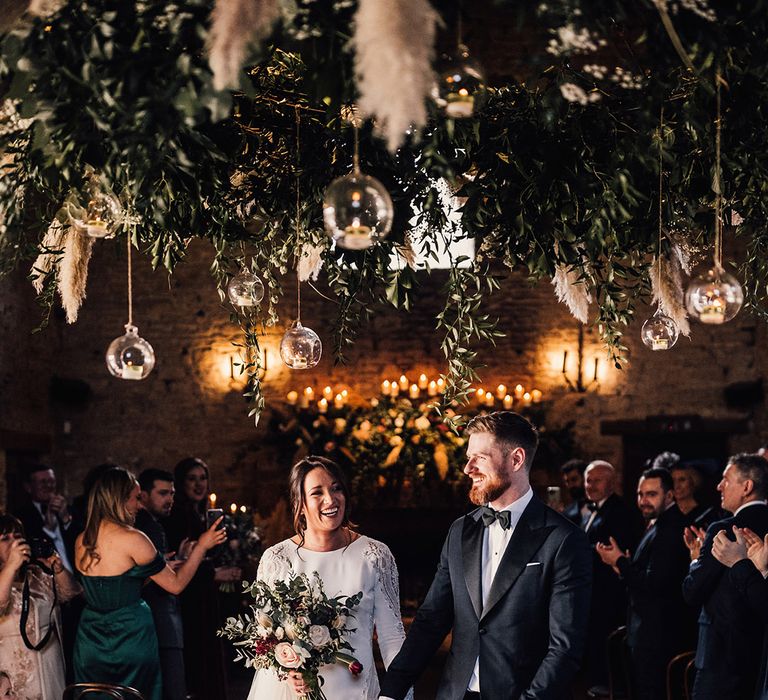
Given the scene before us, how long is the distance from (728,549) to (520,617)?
1459mm

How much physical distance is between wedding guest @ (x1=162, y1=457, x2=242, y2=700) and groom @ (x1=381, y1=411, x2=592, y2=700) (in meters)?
3.06

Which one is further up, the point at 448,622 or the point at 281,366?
the point at 281,366

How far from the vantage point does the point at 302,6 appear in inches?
90.0

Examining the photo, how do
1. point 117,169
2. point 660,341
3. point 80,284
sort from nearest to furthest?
point 117,169 → point 80,284 → point 660,341

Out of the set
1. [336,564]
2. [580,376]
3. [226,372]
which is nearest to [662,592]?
[336,564]

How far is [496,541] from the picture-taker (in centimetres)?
333

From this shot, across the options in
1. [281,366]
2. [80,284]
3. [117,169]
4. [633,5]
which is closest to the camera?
[633,5]

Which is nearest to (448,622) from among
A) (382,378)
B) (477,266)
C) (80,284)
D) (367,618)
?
(367,618)

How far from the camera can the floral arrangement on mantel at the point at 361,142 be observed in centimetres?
224

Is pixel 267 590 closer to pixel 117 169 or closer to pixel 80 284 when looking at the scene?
pixel 80 284

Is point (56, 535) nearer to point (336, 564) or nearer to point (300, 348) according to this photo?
point (336, 564)

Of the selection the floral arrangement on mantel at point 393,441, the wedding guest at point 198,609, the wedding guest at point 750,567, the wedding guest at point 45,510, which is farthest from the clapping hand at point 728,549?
the floral arrangement on mantel at point 393,441

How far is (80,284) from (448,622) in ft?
5.15

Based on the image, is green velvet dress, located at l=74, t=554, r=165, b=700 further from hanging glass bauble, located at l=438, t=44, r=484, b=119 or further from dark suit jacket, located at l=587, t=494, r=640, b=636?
dark suit jacket, located at l=587, t=494, r=640, b=636
